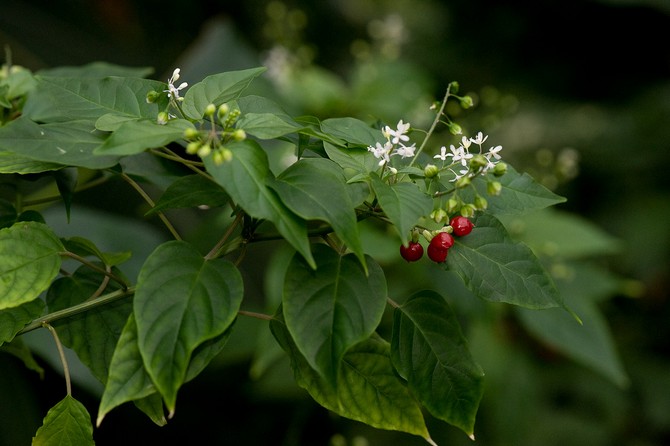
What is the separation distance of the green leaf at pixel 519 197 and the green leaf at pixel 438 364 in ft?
0.37

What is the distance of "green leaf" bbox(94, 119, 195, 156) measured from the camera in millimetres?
546

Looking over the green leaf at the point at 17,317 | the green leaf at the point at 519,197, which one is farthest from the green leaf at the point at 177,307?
the green leaf at the point at 519,197

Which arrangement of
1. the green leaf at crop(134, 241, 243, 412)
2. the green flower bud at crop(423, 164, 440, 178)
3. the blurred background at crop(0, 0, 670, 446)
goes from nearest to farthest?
1. the green leaf at crop(134, 241, 243, 412)
2. the green flower bud at crop(423, 164, 440, 178)
3. the blurred background at crop(0, 0, 670, 446)

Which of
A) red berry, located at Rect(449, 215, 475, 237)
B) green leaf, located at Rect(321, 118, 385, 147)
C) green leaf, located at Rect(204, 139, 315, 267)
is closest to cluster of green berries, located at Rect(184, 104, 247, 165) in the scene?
green leaf, located at Rect(204, 139, 315, 267)

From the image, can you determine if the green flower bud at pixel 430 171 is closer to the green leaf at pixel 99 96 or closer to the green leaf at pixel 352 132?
the green leaf at pixel 352 132

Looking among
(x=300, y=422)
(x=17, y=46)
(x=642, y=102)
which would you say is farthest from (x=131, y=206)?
(x=642, y=102)

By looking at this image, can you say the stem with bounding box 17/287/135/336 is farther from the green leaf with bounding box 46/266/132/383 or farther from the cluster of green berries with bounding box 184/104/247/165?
the cluster of green berries with bounding box 184/104/247/165

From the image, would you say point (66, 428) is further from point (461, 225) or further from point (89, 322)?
point (461, 225)

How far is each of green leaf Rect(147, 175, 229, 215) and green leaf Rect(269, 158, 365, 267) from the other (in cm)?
7

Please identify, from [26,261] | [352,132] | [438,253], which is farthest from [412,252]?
[26,261]

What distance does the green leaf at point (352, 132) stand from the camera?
2.25 feet

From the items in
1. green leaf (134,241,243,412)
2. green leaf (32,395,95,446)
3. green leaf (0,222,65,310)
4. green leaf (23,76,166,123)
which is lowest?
green leaf (32,395,95,446)

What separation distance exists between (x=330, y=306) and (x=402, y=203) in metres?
0.11

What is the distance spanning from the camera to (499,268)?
0.63m
